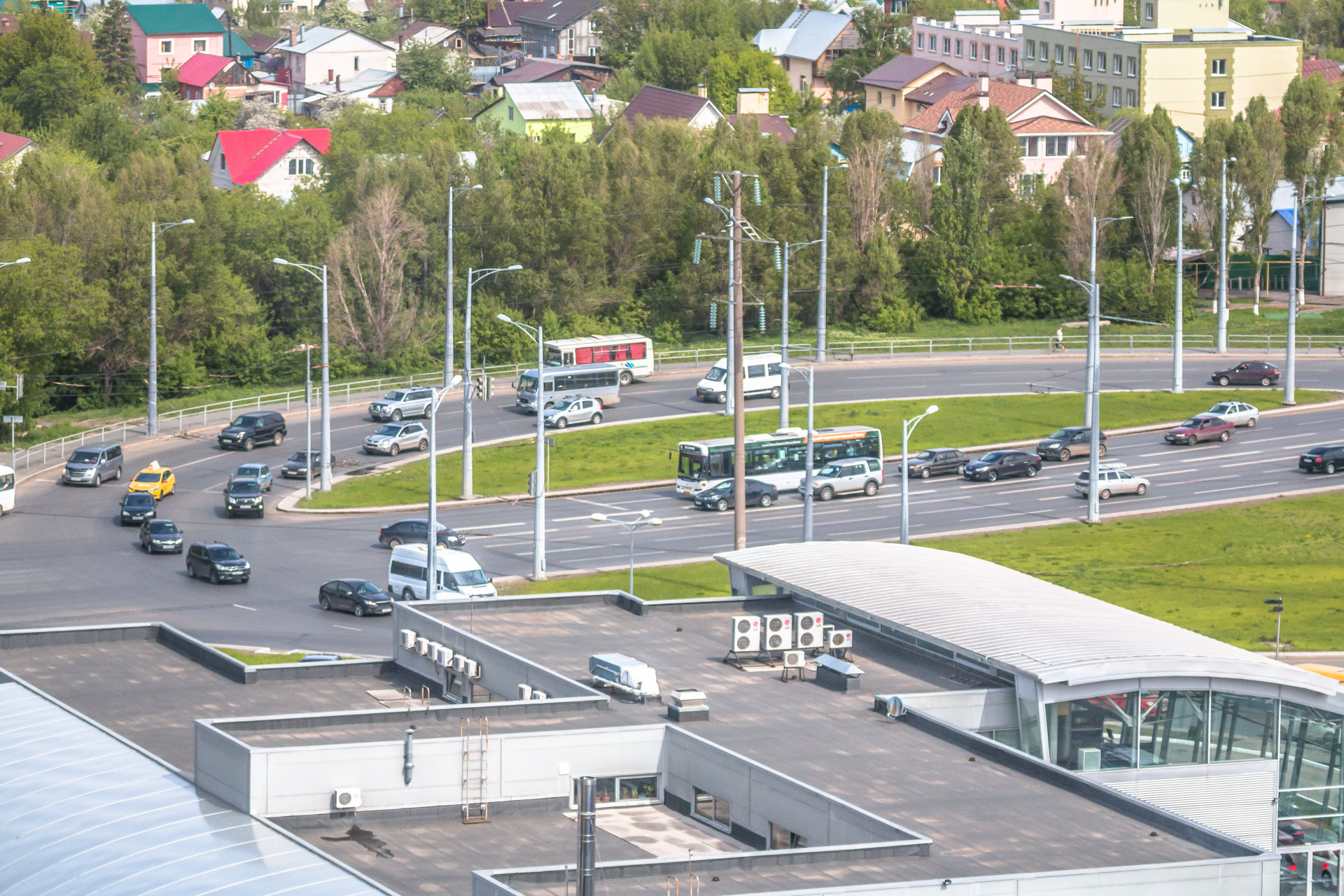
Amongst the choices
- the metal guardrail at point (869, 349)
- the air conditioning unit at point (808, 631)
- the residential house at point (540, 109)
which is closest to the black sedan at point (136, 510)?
the metal guardrail at point (869, 349)

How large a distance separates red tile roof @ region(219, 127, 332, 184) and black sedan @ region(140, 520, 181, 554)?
74.0m

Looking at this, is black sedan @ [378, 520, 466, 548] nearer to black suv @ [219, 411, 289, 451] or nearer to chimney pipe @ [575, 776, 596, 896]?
black suv @ [219, 411, 289, 451]

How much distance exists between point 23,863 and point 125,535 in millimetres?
43897

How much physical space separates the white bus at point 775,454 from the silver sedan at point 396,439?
1224 cm

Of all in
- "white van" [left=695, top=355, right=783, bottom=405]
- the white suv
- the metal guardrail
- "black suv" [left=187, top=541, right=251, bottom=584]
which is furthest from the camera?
the metal guardrail

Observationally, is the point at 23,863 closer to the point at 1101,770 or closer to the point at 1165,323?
the point at 1101,770

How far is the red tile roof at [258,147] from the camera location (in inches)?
5497

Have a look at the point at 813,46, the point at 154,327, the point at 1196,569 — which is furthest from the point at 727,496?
the point at 813,46

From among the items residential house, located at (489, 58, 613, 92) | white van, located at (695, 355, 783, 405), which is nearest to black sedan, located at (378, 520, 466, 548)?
white van, located at (695, 355, 783, 405)

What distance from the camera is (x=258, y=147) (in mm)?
141875

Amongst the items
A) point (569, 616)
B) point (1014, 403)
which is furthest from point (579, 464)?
point (569, 616)

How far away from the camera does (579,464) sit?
80.9 meters

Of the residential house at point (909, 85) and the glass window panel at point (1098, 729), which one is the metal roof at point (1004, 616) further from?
the residential house at point (909, 85)

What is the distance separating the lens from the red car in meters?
83.7
